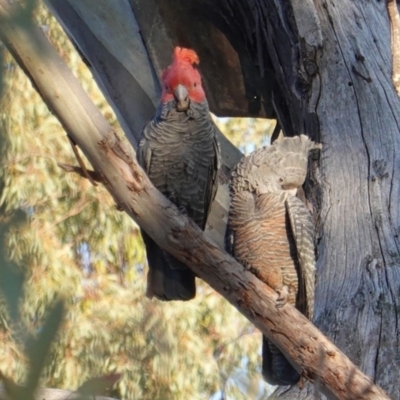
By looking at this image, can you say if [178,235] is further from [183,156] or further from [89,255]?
[89,255]

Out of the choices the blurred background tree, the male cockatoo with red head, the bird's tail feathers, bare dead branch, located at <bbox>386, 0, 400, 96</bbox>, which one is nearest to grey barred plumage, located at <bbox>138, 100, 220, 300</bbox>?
the male cockatoo with red head

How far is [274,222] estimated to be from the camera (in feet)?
8.88

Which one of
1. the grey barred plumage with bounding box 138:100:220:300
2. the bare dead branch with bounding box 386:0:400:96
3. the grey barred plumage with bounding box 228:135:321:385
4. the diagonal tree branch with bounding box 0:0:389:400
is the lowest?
the diagonal tree branch with bounding box 0:0:389:400

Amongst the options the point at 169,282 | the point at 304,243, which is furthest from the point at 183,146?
the point at 304,243

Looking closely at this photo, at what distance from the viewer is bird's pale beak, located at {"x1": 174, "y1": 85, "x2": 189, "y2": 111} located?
2998mm

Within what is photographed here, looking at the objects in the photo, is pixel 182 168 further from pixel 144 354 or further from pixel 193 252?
pixel 144 354

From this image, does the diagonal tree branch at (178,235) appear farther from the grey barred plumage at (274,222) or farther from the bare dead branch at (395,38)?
the bare dead branch at (395,38)

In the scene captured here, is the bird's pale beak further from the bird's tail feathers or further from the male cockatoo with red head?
the bird's tail feathers

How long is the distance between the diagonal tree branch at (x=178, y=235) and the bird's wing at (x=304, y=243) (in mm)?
417

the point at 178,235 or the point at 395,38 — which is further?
the point at 395,38

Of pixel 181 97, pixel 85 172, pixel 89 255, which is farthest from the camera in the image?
pixel 89 255

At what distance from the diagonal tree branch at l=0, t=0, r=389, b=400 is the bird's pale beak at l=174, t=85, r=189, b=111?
42.3 inches

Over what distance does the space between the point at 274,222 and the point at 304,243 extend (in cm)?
17

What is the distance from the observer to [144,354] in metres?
0.93
